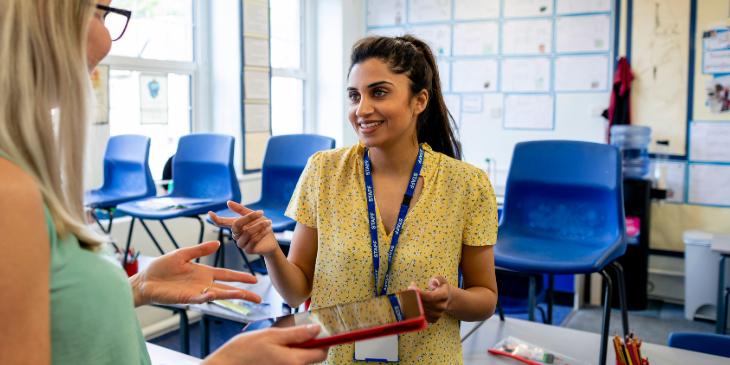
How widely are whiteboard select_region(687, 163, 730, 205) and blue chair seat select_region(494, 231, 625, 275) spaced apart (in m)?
2.59

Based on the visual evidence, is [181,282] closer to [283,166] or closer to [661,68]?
[283,166]

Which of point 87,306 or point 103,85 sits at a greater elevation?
point 103,85

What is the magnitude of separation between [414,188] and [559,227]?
1.17m

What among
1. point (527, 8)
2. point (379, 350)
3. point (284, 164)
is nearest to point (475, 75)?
point (527, 8)

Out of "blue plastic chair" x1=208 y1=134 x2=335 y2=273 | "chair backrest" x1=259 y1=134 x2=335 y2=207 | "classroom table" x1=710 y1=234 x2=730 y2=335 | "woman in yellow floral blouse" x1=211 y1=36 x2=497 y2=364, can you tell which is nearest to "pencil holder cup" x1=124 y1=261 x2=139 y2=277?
"blue plastic chair" x1=208 y1=134 x2=335 y2=273

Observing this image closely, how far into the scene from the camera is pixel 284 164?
338 cm

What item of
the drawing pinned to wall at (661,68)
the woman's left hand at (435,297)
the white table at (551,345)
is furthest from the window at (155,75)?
the drawing pinned to wall at (661,68)

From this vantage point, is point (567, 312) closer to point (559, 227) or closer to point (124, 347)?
point (559, 227)

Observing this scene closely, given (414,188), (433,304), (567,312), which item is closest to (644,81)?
(567,312)

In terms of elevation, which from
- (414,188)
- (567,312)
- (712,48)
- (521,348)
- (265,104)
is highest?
(712,48)

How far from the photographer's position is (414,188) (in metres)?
1.51

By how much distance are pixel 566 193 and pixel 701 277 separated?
2.11m

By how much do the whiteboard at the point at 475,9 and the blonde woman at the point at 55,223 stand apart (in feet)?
15.4

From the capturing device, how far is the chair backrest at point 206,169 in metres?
3.32
